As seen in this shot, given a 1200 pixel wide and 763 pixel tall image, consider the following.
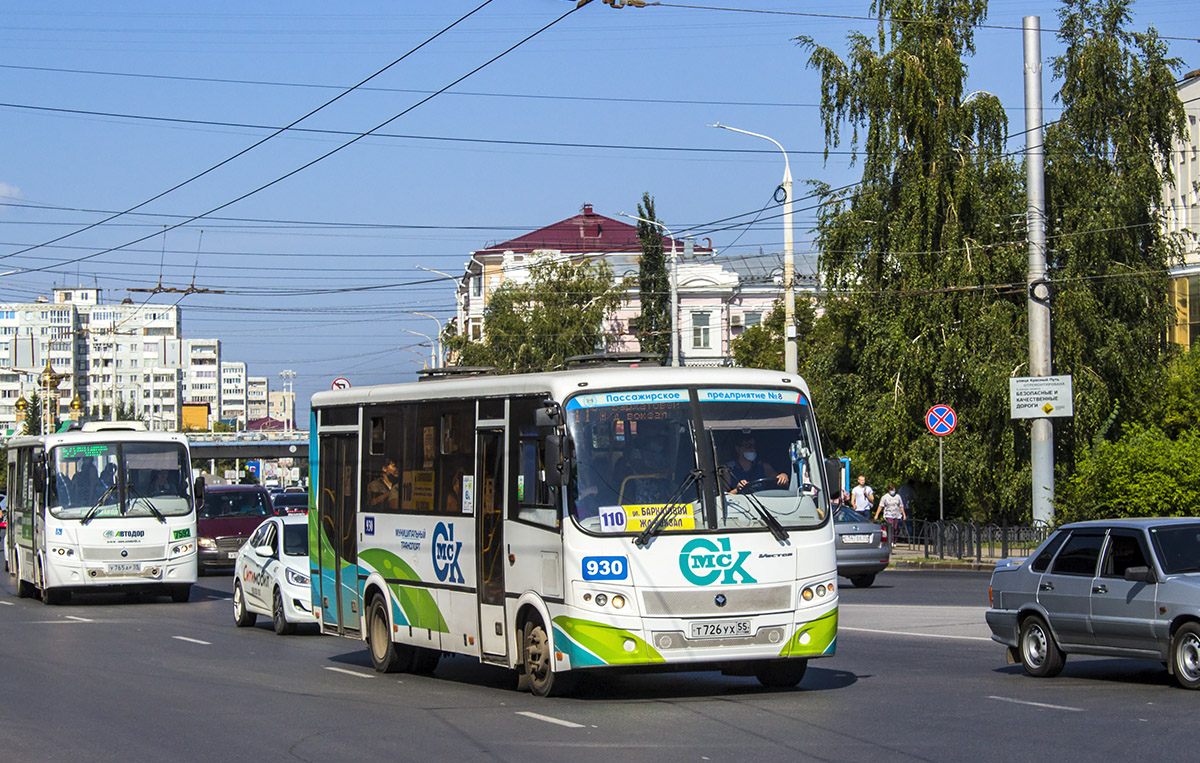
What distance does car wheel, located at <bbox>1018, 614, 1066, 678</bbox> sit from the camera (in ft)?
44.6

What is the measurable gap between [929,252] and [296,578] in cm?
2082

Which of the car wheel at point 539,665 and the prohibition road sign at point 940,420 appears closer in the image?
the car wheel at point 539,665

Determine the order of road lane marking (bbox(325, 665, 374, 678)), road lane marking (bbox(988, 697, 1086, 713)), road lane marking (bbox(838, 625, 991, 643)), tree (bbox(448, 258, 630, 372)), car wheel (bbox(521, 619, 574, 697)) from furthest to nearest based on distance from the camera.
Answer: tree (bbox(448, 258, 630, 372)), road lane marking (bbox(838, 625, 991, 643)), road lane marking (bbox(325, 665, 374, 678)), car wheel (bbox(521, 619, 574, 697)), road lane marking (bbox(988, 697, 1086, 713))

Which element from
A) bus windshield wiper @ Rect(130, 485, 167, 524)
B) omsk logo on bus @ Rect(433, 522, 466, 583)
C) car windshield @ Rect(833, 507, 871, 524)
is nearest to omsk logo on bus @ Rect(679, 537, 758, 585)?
omsk logo on bus @ Rect(433, 522, 466, 583)

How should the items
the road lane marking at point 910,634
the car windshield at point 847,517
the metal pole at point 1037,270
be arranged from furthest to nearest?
the metal pole at point 1037,270 → the car windshield at point 847,517 → the road lane marking at point 910,634

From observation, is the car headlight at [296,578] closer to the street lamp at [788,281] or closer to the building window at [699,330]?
the street lamp at [788,281]

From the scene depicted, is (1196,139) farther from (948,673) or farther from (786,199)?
(948,673)

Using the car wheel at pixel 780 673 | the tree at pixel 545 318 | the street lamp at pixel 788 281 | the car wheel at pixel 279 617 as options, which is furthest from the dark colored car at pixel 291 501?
the car wheel at pixel 780 673

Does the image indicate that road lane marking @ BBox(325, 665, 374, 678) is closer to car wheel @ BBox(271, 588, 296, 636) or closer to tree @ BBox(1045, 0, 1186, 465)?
car wheel @ BBox(271, 588, 296, 636)

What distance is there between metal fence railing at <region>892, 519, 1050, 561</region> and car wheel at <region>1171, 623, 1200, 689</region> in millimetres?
20383

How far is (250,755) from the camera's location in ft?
32.7

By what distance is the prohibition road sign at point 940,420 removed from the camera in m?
34.6

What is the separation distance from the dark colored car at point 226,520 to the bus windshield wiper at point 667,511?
22933 mm

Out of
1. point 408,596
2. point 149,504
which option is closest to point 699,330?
point 149,504
